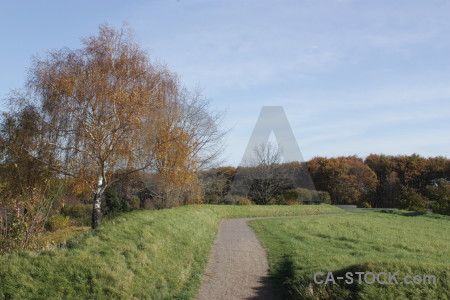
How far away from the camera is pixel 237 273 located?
28.5 ft

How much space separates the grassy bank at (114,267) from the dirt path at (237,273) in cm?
33

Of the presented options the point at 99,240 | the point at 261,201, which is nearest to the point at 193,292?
the point at 99,240

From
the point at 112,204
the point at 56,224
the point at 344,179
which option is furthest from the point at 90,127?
the point at 344,179

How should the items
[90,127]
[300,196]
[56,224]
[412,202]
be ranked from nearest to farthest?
[90,127]
[56,224]
[412,202]
[300,196]

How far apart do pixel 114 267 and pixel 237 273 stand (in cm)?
301

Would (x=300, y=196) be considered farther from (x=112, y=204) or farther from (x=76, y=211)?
(x=76, y=211)

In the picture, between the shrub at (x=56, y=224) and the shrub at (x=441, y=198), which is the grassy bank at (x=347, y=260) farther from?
the shrub at (x=441, y=198)

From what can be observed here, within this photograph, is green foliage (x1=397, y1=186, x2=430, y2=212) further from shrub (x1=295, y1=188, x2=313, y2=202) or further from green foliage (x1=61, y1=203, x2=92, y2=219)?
green foliage (x1=61, y1=203, x2=92, y2=219)

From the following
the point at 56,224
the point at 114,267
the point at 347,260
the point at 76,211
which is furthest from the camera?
the point at 76,211

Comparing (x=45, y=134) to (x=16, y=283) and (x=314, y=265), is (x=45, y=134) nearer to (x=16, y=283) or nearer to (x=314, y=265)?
(x=16, y=283)

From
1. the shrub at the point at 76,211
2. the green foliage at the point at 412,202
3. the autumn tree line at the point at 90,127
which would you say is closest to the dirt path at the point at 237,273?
the autumn tree line at the point at 90,127

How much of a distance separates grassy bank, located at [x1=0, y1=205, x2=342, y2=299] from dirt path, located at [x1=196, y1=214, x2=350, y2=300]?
0.33 metres

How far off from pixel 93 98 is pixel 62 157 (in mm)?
2822

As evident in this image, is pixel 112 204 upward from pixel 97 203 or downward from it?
downward
